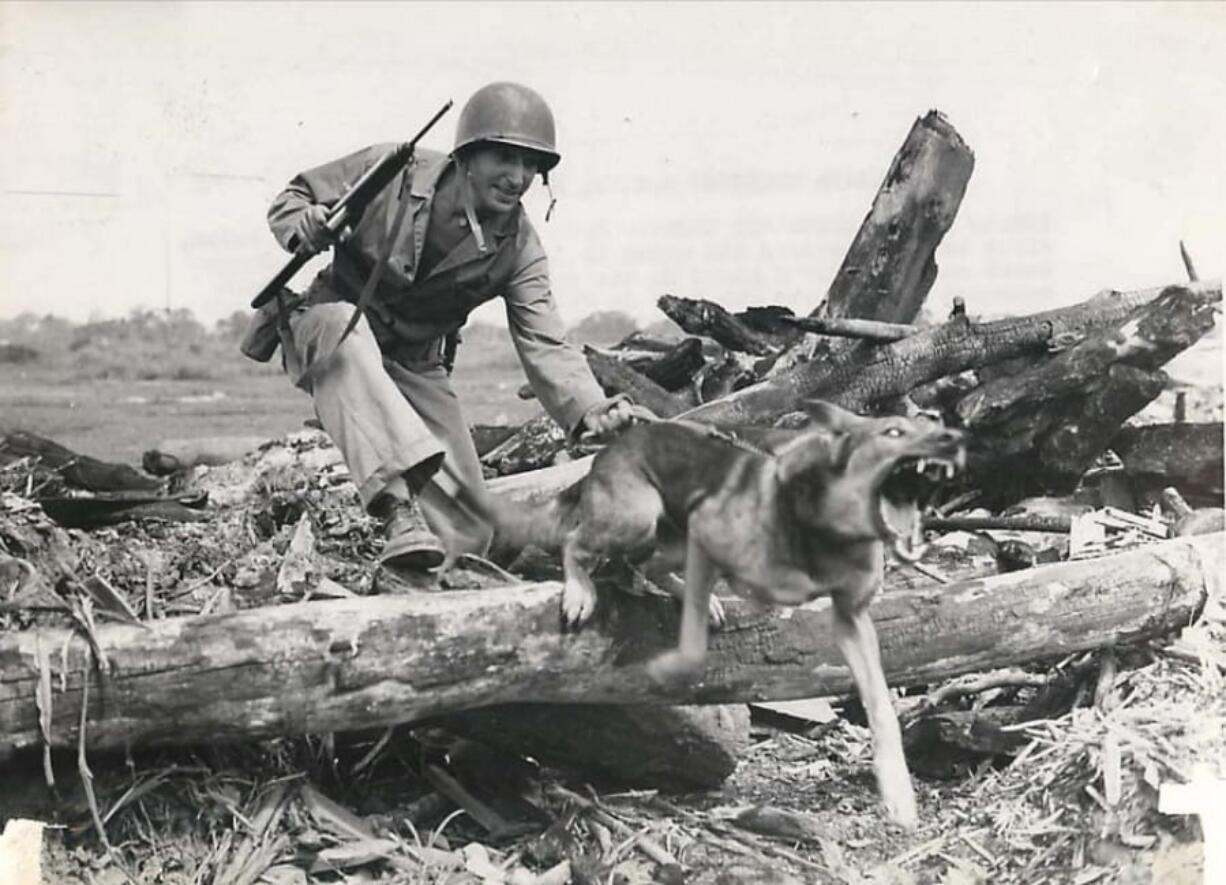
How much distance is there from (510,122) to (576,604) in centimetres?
77

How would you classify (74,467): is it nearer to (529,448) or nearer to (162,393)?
(162,393)

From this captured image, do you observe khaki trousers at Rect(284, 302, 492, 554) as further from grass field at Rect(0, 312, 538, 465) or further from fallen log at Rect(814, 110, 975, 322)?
fallen log at Rect(814, 110, 975, 322)

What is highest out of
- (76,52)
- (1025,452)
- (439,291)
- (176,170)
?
(76,52)

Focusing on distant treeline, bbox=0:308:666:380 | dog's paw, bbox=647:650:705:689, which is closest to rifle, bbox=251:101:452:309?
distant treeline, bbox=0:308:666:380

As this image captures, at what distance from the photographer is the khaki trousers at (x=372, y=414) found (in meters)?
2.07

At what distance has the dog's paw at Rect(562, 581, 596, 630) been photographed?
76.2 inches

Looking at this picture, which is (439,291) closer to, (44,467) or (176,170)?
(176,170)

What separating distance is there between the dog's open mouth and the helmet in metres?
0.77

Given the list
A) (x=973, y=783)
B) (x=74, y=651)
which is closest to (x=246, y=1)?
(x=74, y=651)

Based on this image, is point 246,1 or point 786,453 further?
point 246,1

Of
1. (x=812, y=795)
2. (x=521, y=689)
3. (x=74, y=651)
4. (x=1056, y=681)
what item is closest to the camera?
(x=74, y=651)

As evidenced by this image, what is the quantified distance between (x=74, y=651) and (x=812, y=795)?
1.17 metres

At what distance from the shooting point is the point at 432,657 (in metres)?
1.89

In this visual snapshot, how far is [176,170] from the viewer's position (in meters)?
2.15
